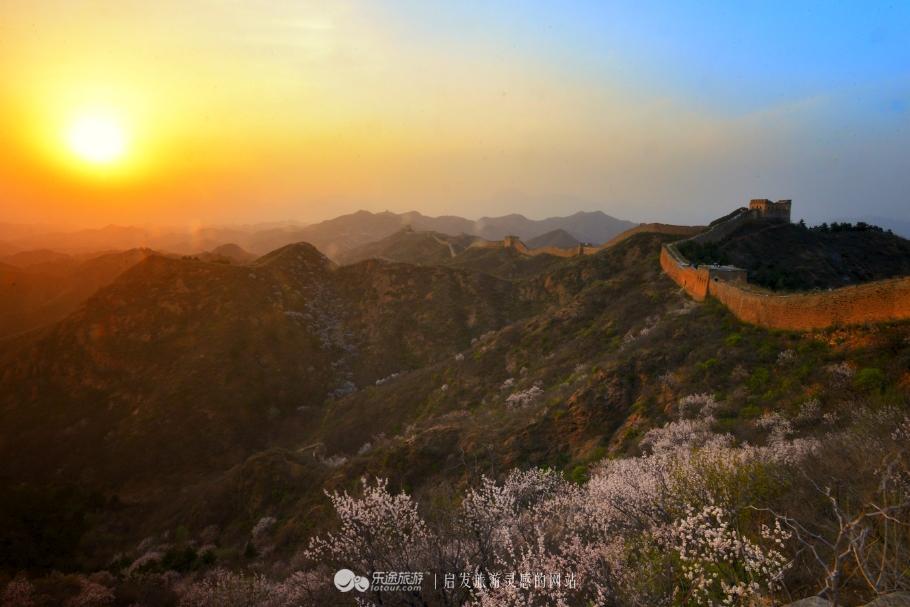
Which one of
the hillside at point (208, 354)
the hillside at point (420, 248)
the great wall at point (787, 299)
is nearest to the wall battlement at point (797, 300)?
the great wall at point (787, 299)

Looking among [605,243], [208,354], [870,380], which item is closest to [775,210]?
[605,243]

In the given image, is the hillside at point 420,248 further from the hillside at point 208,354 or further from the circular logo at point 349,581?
the circular logo at point 349,581

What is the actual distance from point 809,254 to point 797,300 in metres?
22.5

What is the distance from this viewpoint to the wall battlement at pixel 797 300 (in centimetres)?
1650

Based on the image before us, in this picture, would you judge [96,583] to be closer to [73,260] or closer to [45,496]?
[45,496]

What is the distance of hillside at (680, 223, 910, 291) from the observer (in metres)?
33.5

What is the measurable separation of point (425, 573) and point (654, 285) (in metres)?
30.2

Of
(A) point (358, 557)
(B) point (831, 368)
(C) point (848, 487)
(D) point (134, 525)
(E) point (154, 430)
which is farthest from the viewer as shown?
(E) point (154, 430)

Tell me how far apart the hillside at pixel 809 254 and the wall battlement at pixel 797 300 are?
5.24 meters

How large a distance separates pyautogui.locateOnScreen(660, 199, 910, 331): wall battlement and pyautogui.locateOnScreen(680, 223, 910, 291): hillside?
524 centimetres

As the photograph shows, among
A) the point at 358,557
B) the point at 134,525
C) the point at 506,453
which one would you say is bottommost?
the point at 134,525

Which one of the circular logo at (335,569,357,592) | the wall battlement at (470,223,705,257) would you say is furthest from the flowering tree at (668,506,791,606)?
the wall battlement at (470,223,705,257)

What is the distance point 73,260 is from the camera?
113438mm

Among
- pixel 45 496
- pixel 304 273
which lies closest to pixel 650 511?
pixel 45 496
